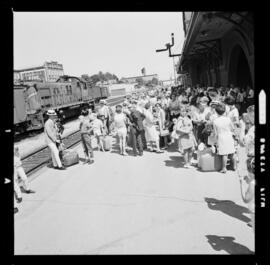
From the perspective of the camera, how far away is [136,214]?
5250mm

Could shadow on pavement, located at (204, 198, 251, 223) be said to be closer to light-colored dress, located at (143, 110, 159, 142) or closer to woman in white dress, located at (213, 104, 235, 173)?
woman in white dress, located at (213, 104, 235, 173)

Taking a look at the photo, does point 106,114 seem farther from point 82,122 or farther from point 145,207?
point 145,207

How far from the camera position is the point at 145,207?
18.0ft

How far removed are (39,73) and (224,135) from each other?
20463 mm

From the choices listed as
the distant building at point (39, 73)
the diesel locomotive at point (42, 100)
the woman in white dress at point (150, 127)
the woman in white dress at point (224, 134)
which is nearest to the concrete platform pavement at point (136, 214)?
the woman in white dress at point (224, 134)

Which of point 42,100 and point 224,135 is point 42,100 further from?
point 224,135

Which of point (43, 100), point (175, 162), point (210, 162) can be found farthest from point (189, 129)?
point (43, 100)

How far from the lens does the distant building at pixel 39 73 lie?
867 inches

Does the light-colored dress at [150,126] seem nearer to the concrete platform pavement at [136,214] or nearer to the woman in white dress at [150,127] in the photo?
the woman in white dress at [150,127]

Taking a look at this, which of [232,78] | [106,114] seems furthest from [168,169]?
[232,78]

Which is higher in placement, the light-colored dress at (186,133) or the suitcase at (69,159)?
the light-colored dress at (186,133)

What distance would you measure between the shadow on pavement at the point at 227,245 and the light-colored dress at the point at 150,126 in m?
5.32

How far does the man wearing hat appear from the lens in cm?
827
